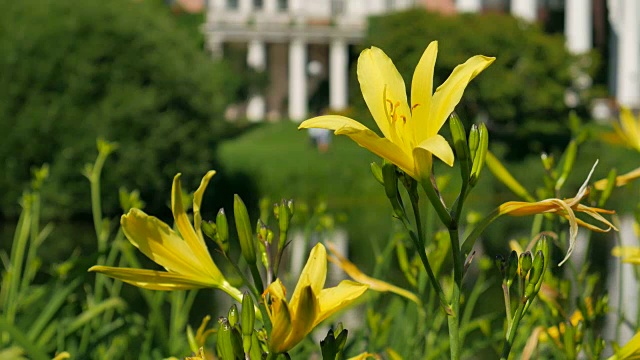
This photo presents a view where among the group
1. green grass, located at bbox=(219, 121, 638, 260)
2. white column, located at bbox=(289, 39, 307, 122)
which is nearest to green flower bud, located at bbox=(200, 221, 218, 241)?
green grass, located at bbox=(219, 121, 638, 260)

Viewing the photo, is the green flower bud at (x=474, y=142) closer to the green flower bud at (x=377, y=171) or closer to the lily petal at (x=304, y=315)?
the green flower bud at (x=377, y=171)

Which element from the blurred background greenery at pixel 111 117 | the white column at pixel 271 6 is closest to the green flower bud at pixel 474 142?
the blurred background greenery at pixel 111 117

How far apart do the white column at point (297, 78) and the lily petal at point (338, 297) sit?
34835mm

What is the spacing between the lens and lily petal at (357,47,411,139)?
0.98m

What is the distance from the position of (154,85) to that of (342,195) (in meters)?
4.33

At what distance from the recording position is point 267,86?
3334 cm

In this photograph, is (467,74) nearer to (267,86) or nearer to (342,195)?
(342,195)

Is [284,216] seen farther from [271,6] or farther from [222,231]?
[271,6]

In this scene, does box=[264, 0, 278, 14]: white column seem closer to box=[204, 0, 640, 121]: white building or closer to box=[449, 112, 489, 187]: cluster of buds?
box=[204, 0, 640, 121]: white building

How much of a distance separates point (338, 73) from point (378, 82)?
35456mm

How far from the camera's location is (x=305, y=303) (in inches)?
33.0

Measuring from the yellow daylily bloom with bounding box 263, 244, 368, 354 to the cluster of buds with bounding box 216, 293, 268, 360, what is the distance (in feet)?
0.05

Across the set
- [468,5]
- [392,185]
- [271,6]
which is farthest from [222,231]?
[271,6]

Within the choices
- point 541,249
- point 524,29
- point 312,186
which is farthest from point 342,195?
point 541,249
